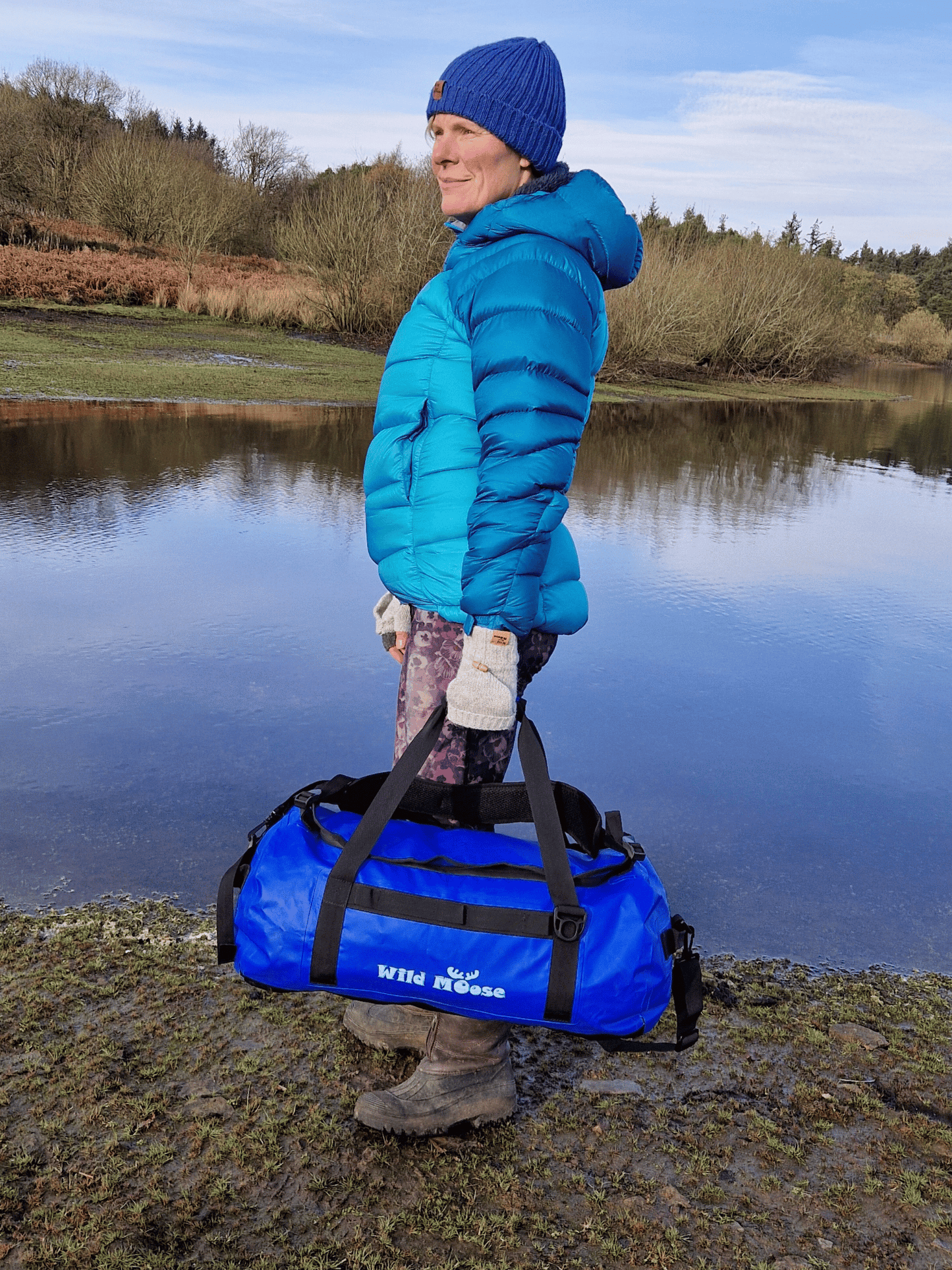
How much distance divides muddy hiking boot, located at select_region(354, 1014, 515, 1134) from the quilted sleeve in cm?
84

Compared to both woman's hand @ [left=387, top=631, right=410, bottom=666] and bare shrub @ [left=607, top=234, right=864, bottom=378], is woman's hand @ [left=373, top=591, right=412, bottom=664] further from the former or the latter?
bare shrub @ [left=607, top=234, right=864, bottom=378]

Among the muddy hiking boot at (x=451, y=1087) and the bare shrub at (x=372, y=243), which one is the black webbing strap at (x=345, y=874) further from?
the bare shrub at (x=372, y=243)

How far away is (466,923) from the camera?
1843mm

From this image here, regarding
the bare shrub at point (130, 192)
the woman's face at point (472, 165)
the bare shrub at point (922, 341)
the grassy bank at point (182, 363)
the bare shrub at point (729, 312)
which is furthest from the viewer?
the bare shrub at point (922, 341)

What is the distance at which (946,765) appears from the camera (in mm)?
3990

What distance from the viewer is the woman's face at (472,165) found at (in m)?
2.06

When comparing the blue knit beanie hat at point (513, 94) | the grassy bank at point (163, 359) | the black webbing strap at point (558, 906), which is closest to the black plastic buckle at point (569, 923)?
the black webbing strap at point (558, 906)

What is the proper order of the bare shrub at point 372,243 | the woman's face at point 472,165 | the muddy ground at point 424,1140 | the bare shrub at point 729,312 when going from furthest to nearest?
1. the bare shrub at point 729,312
2. the bare shrub at point 372,243
3. the woman's face at point 472,165
4. the muddy ground at point 424,1140

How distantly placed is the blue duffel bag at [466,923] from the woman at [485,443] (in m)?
0.23

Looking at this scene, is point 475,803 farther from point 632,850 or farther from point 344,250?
point 344,250

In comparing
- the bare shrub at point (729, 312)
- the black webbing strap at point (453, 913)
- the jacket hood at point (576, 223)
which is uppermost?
the bare shrub at point (729, 312)

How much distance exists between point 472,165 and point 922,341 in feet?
203

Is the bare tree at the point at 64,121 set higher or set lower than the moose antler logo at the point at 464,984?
higher

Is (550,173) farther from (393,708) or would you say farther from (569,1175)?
(393,708)
